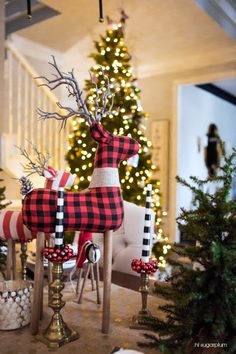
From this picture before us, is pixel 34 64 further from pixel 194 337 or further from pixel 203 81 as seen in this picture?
pixel 194 337

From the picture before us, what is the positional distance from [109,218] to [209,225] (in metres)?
0.41

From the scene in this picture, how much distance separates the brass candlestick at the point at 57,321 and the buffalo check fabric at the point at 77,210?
152mm

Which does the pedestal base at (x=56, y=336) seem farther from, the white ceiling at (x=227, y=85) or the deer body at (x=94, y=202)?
the white ceiling at (x=227, y=85)

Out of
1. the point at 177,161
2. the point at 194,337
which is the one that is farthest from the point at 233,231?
the point at 177,161

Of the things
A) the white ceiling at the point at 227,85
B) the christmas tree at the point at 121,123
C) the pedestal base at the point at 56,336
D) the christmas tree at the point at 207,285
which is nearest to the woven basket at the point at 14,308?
the pedestal base at the point at 56,336

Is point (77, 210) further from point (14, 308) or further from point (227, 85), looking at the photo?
point (227, 85)

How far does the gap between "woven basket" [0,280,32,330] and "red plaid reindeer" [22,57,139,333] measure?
10.6 inches

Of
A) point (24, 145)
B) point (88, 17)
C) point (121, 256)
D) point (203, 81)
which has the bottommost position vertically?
point (121, 256)

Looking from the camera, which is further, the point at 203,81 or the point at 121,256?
the point at 203,81

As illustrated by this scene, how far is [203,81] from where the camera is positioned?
5277 mm

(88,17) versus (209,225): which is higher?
(88,17)

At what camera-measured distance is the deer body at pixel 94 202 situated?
1.27 metres

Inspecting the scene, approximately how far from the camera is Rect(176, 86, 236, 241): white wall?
578 cm

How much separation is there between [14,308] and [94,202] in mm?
504
